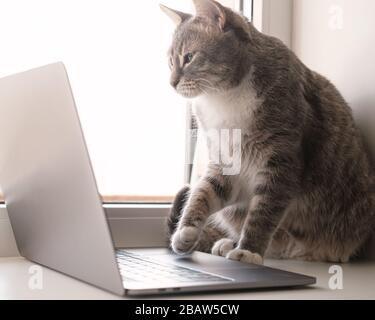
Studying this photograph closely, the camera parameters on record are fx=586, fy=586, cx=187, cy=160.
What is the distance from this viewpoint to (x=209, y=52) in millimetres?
1268

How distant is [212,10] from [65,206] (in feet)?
2.02

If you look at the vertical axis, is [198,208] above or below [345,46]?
below

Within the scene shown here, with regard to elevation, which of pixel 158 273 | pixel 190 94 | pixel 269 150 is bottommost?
pixel 158 273

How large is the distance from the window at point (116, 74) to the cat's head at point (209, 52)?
0.62 feet

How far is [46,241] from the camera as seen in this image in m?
1.05

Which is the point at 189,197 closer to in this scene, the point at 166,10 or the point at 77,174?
the point at 166,10

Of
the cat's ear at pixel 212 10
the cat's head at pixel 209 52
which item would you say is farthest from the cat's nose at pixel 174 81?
the cat's ear at pixel 212 10

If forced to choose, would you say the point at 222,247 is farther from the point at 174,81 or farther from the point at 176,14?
the point at 176,14

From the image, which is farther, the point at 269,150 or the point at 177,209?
the point at 177,209

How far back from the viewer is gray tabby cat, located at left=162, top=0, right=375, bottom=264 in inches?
48.6
